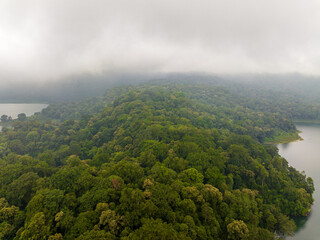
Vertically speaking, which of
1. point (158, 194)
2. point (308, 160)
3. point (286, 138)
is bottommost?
point (286, 138)

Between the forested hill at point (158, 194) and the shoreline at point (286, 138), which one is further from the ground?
the forested hill at point (158, 194)

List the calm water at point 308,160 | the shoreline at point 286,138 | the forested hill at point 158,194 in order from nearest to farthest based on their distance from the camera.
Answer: the forested hill at point 158,194
the calm water at point 308,160
the shoreline at point 286,138

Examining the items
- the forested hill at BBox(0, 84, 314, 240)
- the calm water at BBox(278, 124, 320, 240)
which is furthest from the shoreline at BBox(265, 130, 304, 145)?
the forested hill at BBox(0, 84, 314, 240)

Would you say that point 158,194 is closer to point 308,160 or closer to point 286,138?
point 308,160

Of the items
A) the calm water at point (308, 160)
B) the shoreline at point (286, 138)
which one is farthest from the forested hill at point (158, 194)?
the shoreline at point (286, 138)

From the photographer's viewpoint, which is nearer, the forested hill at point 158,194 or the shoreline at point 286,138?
the forested hill at point 158,194

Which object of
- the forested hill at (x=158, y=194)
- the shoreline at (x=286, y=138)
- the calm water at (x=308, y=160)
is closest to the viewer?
the forested hill at (x=158, y=194)

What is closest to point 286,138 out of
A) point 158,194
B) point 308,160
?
point 308,160

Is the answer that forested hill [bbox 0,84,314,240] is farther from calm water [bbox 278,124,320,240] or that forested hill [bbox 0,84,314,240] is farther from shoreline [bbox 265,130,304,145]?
shoreline [bbox 265,130,304,145]

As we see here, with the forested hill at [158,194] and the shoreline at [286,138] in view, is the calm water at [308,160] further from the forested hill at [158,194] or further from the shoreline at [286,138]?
the shoreline at [286,138]
